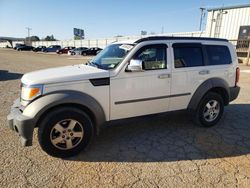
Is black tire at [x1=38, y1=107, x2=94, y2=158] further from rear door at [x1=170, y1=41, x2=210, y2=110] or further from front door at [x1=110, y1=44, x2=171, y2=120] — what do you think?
rear door at [x1=170, y1=41, x2=210, y2=110]

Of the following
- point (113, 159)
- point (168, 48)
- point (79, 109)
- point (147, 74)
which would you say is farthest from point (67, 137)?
point (168, 48)

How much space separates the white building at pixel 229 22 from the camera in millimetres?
20170

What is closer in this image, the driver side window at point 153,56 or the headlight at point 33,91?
the headlight at point 33,91

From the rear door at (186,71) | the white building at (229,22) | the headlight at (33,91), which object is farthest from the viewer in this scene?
the white building at (229,22)

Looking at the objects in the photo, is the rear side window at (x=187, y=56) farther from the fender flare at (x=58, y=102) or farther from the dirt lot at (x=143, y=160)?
the fender flare at (x=58, y=102)

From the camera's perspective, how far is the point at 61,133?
11.0 feet

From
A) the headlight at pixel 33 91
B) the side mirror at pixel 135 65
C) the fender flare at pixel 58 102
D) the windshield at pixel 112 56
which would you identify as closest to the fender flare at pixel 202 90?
the side mirror at pixel 135 65

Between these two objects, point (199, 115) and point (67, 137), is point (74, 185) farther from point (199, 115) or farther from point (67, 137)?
point (199, 115)

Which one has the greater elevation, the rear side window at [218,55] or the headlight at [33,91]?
the rear side window at [218,55]

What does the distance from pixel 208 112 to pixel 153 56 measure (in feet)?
6.08

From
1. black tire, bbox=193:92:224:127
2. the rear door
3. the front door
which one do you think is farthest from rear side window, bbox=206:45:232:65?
the front door

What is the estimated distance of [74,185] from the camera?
2771 mm

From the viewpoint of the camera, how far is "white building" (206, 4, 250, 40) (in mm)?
20170

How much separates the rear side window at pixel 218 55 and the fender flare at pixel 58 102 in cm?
263
